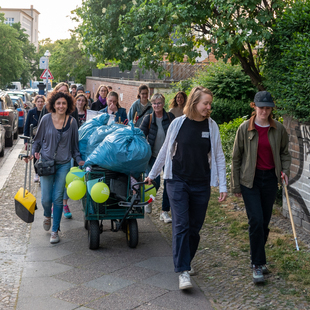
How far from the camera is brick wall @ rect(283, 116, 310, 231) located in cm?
632

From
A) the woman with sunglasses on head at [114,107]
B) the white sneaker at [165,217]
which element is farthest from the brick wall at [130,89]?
the white sneaker at [165,217]

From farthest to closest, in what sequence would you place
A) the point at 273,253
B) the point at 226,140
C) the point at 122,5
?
the point at 122,5, the point at 226,140, the point at 273,253

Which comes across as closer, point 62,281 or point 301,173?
point 62,281

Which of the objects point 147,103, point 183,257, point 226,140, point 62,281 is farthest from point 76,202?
point 183,257

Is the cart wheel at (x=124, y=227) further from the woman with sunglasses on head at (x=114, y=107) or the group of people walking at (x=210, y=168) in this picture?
the woman with sunglasses on head at (x=114, y=107)

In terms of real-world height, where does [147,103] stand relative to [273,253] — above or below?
above

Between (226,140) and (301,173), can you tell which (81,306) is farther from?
(226,140)

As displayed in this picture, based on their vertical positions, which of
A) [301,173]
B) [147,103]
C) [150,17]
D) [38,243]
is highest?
[150,17]

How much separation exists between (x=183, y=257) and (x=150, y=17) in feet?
16.3

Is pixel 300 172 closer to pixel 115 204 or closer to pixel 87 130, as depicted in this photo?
pixel 115 204

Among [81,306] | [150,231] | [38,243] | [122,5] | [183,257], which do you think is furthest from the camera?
[122,5]

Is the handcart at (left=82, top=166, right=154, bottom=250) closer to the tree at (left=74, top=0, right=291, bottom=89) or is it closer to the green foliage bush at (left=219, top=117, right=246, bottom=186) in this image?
the tree at (left=74, top=0, right=291, bottom=89)

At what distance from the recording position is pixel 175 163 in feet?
15.6

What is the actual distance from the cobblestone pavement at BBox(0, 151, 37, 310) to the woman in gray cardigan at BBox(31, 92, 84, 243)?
0.51 meters
